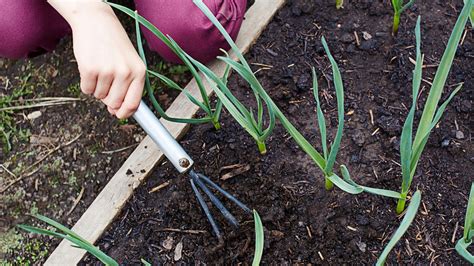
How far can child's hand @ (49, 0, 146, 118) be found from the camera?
111cm

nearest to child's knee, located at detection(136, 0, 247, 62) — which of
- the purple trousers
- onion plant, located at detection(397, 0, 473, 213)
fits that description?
the purple trousers

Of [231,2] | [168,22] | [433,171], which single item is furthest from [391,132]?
[168,22]

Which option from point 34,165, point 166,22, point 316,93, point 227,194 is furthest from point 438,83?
point 34,165

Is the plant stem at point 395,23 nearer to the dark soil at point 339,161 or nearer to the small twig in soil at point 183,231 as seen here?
the dark soil at point 339,161

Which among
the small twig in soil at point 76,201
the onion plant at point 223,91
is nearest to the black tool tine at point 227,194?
the onion plant at point 223,91

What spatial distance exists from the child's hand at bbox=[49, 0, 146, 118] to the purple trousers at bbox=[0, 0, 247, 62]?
295 mm

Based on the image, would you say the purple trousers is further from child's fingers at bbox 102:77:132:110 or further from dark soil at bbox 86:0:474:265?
child's fingers at bbox 102:77:132:110

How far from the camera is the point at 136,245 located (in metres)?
1.28

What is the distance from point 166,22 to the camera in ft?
4.75

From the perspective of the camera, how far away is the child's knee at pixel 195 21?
1409 millimetres

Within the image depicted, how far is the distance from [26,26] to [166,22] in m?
0.35

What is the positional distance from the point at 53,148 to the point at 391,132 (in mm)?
905

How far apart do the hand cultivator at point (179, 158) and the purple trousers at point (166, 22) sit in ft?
1.14

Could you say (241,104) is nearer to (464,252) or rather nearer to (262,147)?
(262,147)
